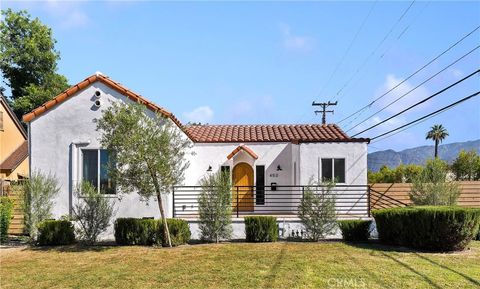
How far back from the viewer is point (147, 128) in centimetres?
1308

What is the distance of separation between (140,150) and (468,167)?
148ft

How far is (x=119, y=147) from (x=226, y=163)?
25.2ft

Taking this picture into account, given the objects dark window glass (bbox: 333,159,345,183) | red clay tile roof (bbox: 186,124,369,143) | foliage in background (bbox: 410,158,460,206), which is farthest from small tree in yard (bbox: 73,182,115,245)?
foliage in background (bbox: 410,158,460,206)

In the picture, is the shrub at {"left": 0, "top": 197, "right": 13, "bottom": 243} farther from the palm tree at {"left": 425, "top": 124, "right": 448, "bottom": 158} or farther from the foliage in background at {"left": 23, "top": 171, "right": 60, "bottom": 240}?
the palm tree at {"left": 425, "top": 124, "right": 448, "bottom": 158}

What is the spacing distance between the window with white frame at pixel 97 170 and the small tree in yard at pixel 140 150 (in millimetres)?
2090

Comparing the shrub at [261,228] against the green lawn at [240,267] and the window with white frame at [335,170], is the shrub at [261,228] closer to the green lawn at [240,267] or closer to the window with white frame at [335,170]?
the green lawn at [240,267]

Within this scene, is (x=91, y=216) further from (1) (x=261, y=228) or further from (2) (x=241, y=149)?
(2) (x=241, y=149)

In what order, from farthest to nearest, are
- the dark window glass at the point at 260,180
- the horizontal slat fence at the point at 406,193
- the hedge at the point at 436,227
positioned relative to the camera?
the horizontal slat fence at the point at 406,193
the dark window glass at the point at 260,180
the hedge at the point at 436,227

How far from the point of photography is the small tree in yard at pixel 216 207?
14.3 metres

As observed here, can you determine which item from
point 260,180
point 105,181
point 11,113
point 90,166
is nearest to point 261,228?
point 105,181

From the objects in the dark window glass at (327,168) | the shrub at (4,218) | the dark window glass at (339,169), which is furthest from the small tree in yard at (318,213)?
the shrub at (4,218)

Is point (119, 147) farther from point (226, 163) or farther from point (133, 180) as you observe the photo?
point (226, 163)

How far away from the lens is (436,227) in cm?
1226

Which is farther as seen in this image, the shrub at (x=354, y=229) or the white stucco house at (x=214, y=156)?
the white stucco house at (x=214, y=156)
